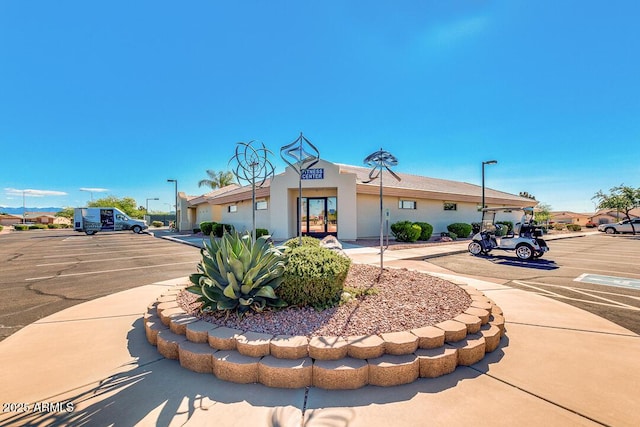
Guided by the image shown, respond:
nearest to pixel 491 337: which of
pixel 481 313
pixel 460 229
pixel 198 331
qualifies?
pixel 481 313

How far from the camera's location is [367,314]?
3.50 meters

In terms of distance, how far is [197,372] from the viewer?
2727mm

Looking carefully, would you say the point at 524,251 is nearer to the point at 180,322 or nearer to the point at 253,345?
the point at 253,345

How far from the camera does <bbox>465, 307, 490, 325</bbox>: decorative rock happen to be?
11.1 ft

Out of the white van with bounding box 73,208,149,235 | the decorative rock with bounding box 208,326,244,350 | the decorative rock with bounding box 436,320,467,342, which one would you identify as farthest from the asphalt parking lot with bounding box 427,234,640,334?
the white van with bounding box 73,208,149,235

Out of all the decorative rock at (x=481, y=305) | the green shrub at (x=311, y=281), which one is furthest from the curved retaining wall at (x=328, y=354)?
the green shrub at (x=311, y=281)

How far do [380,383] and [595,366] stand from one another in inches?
90.4

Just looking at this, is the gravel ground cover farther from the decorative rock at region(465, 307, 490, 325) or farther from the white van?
the white van

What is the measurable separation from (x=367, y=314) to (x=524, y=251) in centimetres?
963

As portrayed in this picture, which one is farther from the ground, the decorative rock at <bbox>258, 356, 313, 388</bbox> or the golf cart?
the golf cart

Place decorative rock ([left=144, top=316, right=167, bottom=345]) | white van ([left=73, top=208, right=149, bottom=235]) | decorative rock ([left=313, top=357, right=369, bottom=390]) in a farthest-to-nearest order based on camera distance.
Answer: white van ([left=73, top=208, right=149, bottom=235]), decorative rock ([left=144, top=316, right=167, bottom=345]), decorative rock ([left=313, top=357, right=369, bottom=390])

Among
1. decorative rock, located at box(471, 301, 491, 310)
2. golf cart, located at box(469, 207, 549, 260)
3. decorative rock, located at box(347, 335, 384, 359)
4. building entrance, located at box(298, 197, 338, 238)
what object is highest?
building entrance, located at box(298, 197, 338, 238)

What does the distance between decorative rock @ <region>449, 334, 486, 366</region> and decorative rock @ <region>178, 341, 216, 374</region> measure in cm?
255

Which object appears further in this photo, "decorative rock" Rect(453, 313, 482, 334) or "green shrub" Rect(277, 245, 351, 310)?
"green shrub" Rect(277, 245, 351, 310)
